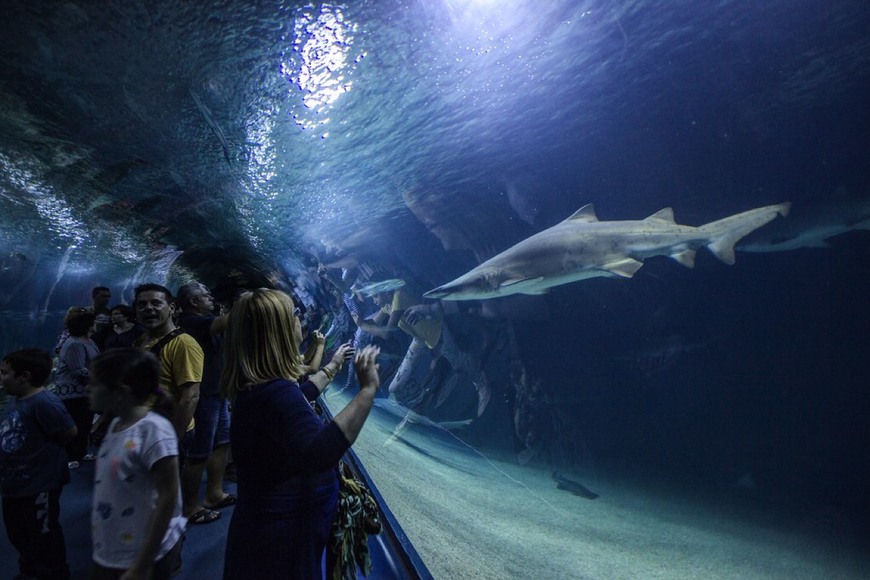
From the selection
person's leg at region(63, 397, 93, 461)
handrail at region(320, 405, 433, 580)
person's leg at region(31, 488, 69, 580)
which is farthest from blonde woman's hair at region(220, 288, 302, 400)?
person's leg at region(63, 397, 93, 461)

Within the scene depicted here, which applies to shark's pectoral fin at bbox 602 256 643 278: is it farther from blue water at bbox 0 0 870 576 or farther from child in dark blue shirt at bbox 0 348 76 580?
child in dark blue shirt at bbox 0 348 76 580

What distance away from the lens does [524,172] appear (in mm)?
11719

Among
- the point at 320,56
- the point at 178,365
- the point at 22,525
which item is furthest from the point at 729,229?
the point at 22,525

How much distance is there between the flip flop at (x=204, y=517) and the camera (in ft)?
11.6

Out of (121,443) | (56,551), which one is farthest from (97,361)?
(56,551)

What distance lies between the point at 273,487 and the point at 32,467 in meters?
2.47

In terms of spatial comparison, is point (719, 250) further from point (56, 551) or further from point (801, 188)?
point (801, 188)

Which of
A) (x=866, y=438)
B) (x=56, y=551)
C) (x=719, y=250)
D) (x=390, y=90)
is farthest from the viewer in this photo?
(x=866, y=438)

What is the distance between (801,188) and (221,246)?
19164 mm

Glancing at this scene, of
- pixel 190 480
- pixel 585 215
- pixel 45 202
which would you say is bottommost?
pixel 190 480

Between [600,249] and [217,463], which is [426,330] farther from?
[217,463]

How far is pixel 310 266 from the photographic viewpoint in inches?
644

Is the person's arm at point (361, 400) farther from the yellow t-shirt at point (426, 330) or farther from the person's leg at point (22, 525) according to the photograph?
the yellow t-shirt at point (426, 330)

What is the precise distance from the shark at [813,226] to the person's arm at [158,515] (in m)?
13.3
